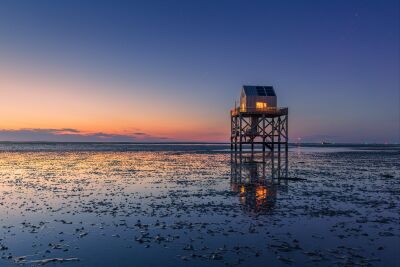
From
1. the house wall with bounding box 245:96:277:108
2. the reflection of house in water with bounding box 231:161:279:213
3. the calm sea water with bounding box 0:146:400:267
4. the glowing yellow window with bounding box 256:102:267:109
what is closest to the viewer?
the calm sea water with bounding box 0:146:400:267

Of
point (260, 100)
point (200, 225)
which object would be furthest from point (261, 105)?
point (200, 225)

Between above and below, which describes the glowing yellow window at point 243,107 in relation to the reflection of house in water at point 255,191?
above

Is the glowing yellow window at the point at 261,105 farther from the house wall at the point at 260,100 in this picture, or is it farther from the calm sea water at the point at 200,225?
the calm sea water at the point at 200,225

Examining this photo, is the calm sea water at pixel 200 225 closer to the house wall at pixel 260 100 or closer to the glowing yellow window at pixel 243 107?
the glowing yellow window at pixel 243 107

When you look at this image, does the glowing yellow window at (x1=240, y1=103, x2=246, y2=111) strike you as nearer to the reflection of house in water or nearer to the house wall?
the house wall

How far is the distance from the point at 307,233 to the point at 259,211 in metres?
3.73

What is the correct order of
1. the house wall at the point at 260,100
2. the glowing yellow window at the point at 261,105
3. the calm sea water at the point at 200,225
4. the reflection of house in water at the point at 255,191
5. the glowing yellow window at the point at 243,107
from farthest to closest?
1. the house wall at the point at 260,100
2. the glowing yellow window at the point at 261,105
3. the glowing yellow window at the point at 243,107
4. the reflection of house in water at the point at 255,191
5. the calm sea water at the point at 200,225

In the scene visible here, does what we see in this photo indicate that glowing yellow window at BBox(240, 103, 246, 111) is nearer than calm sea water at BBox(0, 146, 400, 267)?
No

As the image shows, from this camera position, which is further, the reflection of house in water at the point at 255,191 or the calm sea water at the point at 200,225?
the reflection of house in water at the point at 255,191

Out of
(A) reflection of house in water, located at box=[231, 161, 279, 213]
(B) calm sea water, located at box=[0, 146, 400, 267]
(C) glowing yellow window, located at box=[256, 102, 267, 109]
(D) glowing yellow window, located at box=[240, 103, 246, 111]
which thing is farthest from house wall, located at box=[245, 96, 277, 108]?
(B) calm sea water, located at box=[0, 146, 400, 267]

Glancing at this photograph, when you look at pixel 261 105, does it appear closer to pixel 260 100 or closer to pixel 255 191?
pixel 260 100

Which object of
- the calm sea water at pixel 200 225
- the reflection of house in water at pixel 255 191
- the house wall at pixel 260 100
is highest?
the house wall at pixel 260 100

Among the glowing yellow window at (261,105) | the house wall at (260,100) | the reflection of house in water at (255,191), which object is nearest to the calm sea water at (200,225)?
the reflection of house in water at (255,191)

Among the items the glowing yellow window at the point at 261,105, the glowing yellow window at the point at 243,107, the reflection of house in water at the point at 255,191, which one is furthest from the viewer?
the glowing yellow window at the point at 261,105
